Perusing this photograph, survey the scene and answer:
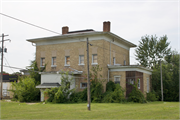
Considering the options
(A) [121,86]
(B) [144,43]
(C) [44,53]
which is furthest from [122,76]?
(B) [144,43]

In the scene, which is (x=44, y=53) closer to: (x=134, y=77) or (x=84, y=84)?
(x=84, y=84)

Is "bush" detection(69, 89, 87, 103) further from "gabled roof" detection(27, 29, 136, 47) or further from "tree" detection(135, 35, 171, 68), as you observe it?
"tree" detection(135, 35, 171, 68)

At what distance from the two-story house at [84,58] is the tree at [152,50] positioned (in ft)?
44.5

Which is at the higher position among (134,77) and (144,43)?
(144,43)

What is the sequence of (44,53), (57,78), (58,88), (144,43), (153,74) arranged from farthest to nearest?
(144,43) < (153,74) < (44,53) < (57,78) < (58,88)

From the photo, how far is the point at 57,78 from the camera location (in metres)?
30.4

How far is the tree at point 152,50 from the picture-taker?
49.5 metres

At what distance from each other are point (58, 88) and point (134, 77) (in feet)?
34.9

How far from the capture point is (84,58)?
107ft

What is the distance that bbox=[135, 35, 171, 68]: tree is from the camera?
162ft

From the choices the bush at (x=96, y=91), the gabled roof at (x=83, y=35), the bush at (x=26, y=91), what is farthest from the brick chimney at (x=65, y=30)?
the bush at (x=96, y=91)

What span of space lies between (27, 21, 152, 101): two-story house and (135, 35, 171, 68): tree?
13554mm

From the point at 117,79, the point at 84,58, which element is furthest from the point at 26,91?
the point at 117,79

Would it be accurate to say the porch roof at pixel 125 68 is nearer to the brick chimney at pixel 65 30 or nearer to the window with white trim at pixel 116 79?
the window with white trim at pixel 116 79
